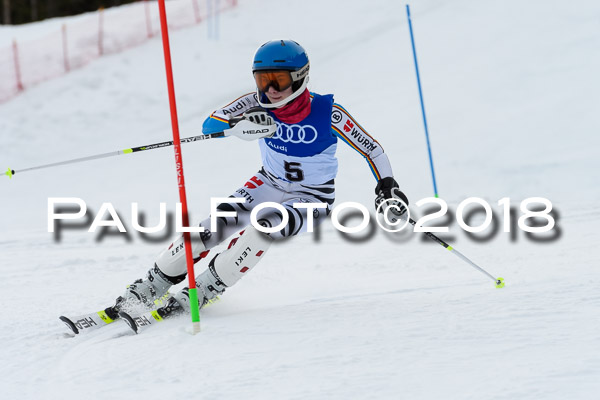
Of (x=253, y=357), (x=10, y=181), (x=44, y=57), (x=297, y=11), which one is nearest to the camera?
(x=253, y=357)

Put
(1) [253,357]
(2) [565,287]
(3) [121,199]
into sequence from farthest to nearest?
(3) [121,199] < (2) [565,287] < (1) [253,357]

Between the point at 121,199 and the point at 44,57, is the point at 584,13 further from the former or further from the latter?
the point at 44,57

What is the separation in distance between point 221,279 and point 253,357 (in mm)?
811

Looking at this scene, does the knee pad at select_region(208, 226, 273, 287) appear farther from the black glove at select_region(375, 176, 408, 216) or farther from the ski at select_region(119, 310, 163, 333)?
the black glove at select_region(375, 176, 408, 216)

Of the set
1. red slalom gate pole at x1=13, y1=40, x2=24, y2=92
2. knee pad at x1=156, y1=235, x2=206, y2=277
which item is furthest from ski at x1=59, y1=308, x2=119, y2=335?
red slalom gate pole at x1=13, y1=40, x2=24, y2=92

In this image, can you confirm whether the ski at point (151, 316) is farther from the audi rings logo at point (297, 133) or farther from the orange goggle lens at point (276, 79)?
the orange goggle lens at point (276, 79)

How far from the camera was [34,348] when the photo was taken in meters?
3.34

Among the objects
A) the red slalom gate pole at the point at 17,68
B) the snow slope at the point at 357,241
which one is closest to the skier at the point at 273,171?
the snow slope at the point at 357,241

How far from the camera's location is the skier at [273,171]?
12.0 feet

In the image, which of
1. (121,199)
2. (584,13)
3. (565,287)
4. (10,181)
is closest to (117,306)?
(565,287)

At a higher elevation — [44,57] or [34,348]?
[44,57]

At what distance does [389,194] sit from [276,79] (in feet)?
3.08

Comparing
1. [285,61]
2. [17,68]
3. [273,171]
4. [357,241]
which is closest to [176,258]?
[273,171]

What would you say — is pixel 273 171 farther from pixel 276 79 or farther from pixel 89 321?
pixel 89 321
